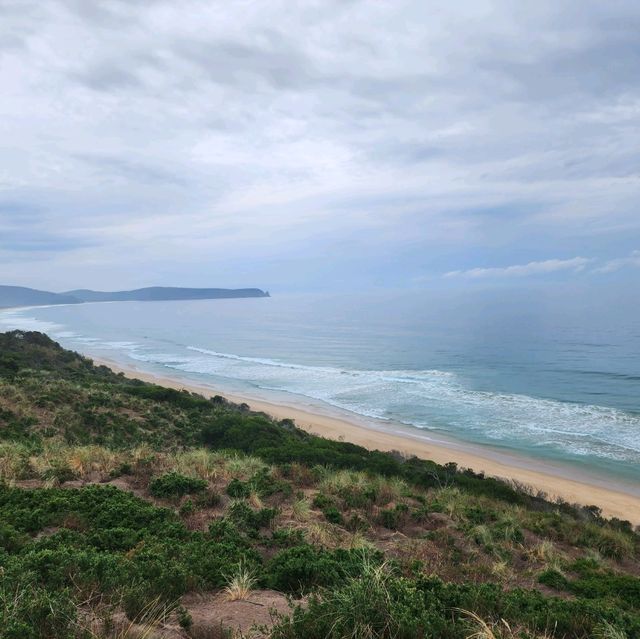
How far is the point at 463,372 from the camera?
152 ft

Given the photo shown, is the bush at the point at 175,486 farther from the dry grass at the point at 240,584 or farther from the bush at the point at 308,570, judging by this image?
the dry grass at the point at 240,584

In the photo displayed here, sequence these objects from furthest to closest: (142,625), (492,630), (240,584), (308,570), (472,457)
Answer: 1. (472,457)
2. (308,570)
3. (240,584)
4. (492,630)
5. (142,625)

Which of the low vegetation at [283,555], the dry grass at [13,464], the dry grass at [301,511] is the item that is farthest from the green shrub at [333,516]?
the dry grass at [13,464]

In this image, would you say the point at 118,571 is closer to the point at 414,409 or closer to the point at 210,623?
the point at 210,623

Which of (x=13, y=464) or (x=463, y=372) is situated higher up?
(x=13, y=464)

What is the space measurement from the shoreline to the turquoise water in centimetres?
151

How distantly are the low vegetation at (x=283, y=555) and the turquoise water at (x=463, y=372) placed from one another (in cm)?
1362

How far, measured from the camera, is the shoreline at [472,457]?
1938 cm

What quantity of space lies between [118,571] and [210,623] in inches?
44.8

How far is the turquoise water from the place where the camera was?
28297 mm

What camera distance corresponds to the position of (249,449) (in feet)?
59.2

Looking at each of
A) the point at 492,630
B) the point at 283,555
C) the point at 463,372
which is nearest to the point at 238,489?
the point at 283,555

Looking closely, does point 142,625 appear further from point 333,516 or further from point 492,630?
point 333,516

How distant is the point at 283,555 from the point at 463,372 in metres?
43.0
